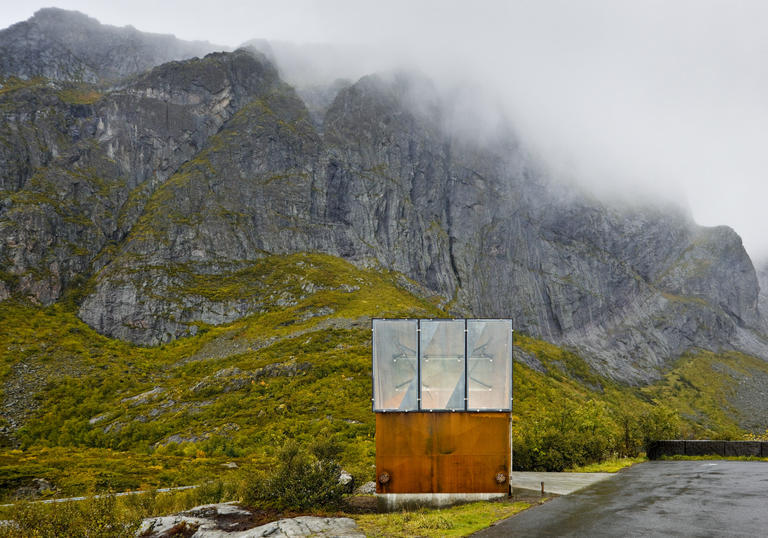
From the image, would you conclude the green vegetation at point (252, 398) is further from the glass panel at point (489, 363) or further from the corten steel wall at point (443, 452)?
the glass panel at point (489, 363)

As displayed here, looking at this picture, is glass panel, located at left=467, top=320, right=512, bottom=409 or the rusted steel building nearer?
the rusted steel building

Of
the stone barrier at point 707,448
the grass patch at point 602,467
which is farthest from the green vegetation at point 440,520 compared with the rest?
the stone barrier at point 707,448

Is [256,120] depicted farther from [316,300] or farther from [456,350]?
[456,350]

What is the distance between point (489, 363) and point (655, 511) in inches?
263

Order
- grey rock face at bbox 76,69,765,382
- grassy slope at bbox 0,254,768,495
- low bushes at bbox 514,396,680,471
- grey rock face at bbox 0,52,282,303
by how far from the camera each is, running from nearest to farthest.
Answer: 1. low bushes at bbox 514,396,680,471
2. grassy slope at bbox 0,254,768,495
3. grey rock face at bbox 0,52,282,303
4. grey rock face at bbox 76,69,765,382

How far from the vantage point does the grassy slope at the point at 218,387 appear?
44.2 m

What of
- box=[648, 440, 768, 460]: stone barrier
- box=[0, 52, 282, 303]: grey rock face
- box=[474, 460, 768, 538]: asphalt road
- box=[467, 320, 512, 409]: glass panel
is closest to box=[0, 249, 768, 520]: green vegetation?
box=[648, 440, 768, 460]: stone barrier

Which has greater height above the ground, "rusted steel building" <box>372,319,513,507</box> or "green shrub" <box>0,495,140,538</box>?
"rusted steel building" <box>372,319,513,507</box>

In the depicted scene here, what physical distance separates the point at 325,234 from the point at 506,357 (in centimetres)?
12866

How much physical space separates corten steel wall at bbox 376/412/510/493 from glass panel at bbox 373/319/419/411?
53 cm

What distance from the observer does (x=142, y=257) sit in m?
120

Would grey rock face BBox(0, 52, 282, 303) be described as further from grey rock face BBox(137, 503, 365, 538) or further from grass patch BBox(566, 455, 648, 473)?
grass patch BBox(566, 455, 648, 473)

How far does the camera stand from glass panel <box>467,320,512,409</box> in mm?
18297

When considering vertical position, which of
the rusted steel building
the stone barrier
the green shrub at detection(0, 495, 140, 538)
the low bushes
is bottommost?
the stone barrier
